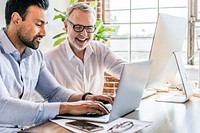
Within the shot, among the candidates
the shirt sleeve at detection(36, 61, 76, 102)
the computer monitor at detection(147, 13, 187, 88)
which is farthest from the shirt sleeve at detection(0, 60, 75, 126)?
the computer monitor at detection(147, 13, 187, 88)

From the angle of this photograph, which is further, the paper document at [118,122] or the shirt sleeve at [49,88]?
the shirt sleeve at [49,88]

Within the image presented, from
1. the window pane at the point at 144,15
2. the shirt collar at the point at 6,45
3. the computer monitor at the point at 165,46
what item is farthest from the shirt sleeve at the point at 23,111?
the window pane at the point at 144,15

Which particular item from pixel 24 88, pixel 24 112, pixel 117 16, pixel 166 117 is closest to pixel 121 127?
pixel 166 117

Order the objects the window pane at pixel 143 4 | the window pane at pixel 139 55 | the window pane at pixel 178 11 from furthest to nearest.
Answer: the window pane at pixel 139 55, the window pane at pixel 143 4, the window pane at pixel 178 11

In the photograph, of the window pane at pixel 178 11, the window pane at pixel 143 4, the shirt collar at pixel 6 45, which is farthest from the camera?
the window pane at pixel 143 4

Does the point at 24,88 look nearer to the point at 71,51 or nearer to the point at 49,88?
the point at 49,88

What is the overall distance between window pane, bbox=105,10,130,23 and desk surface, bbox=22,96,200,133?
8.03 feet

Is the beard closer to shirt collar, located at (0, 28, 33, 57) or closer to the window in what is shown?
shirt collar, located at (0, 28, 33, 57)

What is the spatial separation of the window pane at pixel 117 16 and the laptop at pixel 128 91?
8.91 feet

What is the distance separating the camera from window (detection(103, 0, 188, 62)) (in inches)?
160

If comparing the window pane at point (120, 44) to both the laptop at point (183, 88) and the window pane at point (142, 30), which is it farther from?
the laptop at point (183, 88)

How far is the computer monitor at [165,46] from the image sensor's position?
1.75 meters

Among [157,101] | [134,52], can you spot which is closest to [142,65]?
[157,101]

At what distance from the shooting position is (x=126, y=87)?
1393 millimetres
